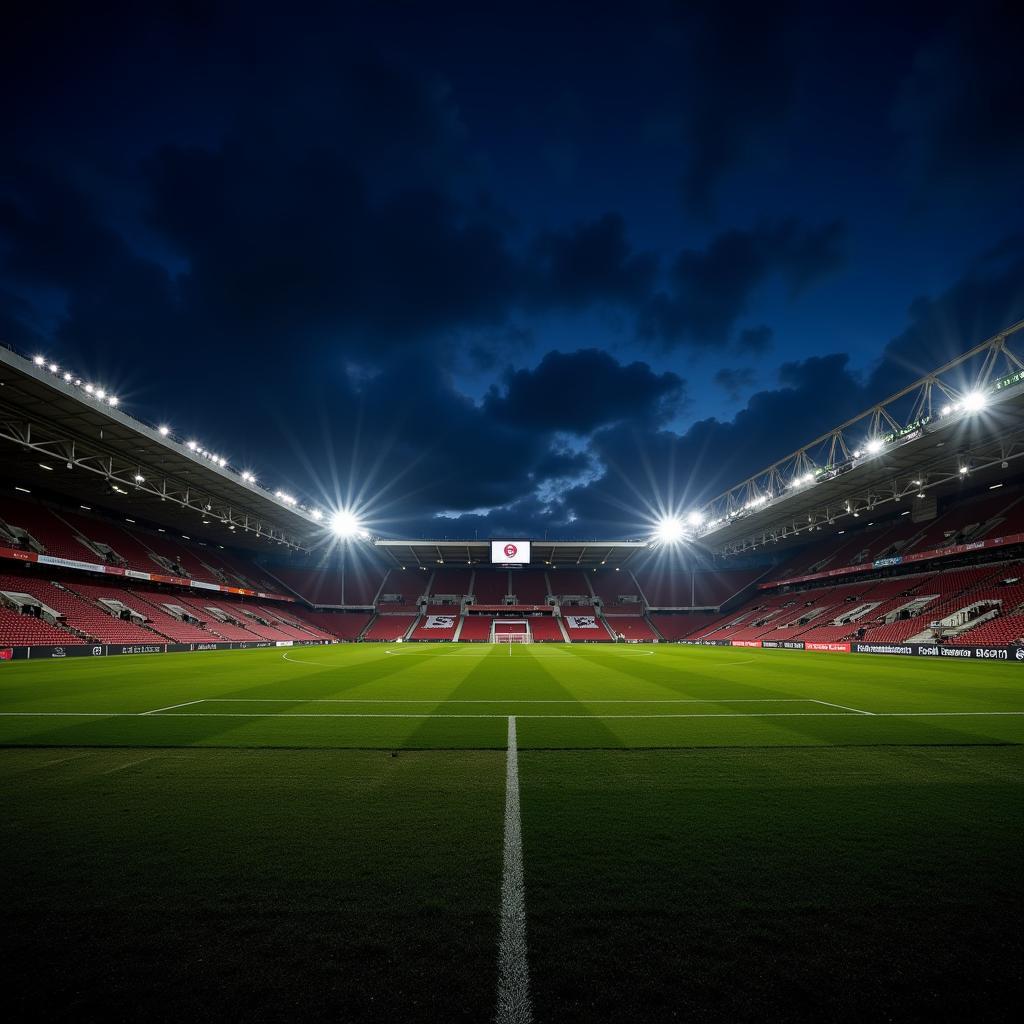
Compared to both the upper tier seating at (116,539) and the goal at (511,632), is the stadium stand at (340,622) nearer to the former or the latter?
the goal at (511,632)

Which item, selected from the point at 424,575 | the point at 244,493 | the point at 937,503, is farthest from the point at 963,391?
the point at 424,575

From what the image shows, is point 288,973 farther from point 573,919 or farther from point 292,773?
point 292,773

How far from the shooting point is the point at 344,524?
54.4 metres

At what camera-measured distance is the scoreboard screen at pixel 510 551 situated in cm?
5712

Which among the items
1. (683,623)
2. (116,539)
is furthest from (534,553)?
(116,539)

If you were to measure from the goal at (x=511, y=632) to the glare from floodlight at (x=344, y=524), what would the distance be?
61.2 ft

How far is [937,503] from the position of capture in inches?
1531

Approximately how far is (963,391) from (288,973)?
31660 millimetres

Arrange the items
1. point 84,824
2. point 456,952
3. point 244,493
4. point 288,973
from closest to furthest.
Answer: point 288,973
point 456,952
point 84,824
point 244,493

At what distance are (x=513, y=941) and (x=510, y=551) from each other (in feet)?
179

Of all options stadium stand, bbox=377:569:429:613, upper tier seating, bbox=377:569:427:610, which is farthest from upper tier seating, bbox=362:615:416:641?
upper tier seating, bbox=377:569:427:610

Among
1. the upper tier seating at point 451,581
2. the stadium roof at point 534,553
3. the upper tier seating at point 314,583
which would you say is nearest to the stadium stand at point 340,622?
the upper tier seating at point 314,583

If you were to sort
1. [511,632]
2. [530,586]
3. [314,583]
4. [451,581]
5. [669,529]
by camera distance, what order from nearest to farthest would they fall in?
[511,632]
[669,529]
[314,583]
[530,586]
[451,581]

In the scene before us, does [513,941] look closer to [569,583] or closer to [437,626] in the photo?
[437,626]
